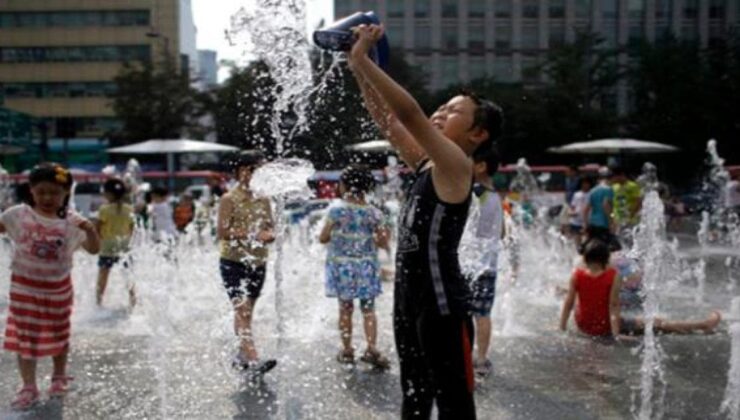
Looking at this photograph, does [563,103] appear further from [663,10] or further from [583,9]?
[663,10]

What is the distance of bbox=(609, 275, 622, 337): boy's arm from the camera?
20.3 ft

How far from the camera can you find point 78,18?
117 ft

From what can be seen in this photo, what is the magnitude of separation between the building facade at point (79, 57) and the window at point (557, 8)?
80.1ft

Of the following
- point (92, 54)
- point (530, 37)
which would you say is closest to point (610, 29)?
point (530, 37)

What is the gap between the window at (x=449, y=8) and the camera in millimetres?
57781

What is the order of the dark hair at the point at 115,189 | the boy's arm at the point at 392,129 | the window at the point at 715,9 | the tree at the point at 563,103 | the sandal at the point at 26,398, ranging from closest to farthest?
the boy's arm at the point at 392,129 < the sandal at the point at 26,398 < the dark hair at the point at 115,189 < the tree at the point at 563,103 < the window at the point at 715,9

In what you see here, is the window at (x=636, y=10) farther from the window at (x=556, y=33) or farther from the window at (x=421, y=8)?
the window at (x=421, y=8)

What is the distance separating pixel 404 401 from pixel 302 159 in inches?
104

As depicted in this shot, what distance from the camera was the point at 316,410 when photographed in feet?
14.1

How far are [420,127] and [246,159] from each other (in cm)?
263

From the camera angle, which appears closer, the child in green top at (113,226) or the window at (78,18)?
the child in green top at (113,226)

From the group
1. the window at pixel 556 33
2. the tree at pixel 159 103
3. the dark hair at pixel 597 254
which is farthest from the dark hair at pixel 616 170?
the window at pixel 556 33

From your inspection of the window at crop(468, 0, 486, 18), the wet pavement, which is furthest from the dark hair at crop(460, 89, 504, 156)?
the window at crop(468, 0, 486, 18)

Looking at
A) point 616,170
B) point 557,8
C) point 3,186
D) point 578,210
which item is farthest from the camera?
point 557,8
